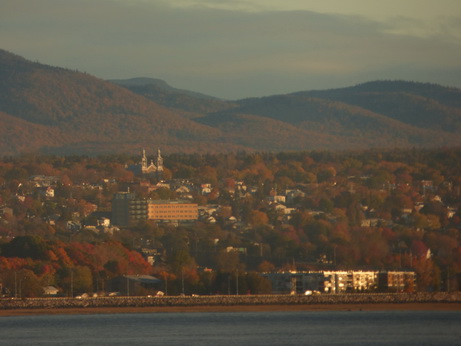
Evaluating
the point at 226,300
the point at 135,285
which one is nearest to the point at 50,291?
the point at 135,285

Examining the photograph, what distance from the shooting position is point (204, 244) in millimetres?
194000

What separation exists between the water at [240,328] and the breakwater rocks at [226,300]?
3.35 meters

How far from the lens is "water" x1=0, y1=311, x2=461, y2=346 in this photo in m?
96.5

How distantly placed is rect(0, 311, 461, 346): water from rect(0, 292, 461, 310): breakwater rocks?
335 cm

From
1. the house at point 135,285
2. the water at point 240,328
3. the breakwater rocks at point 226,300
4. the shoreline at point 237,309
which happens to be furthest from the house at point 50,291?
the water at point 240,328

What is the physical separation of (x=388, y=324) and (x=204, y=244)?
282 ft

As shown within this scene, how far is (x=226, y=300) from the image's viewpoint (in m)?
133

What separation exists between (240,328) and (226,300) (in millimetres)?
Result: 26269

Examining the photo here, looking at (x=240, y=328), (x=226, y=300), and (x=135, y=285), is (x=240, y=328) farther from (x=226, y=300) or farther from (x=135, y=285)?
(x=135, y=285)

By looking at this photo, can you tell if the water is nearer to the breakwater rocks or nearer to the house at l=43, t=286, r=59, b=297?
the breakwater rocks

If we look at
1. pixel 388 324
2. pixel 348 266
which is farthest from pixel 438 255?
pixel 388 324

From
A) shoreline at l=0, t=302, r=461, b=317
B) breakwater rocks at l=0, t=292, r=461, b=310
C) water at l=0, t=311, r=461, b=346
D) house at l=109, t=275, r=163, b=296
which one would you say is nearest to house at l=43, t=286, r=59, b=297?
house at l=109, t=275, r=163, b=296

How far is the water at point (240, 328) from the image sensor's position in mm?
96500

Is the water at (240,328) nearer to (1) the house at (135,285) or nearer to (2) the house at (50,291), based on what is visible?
(2) the house at (50,291)
